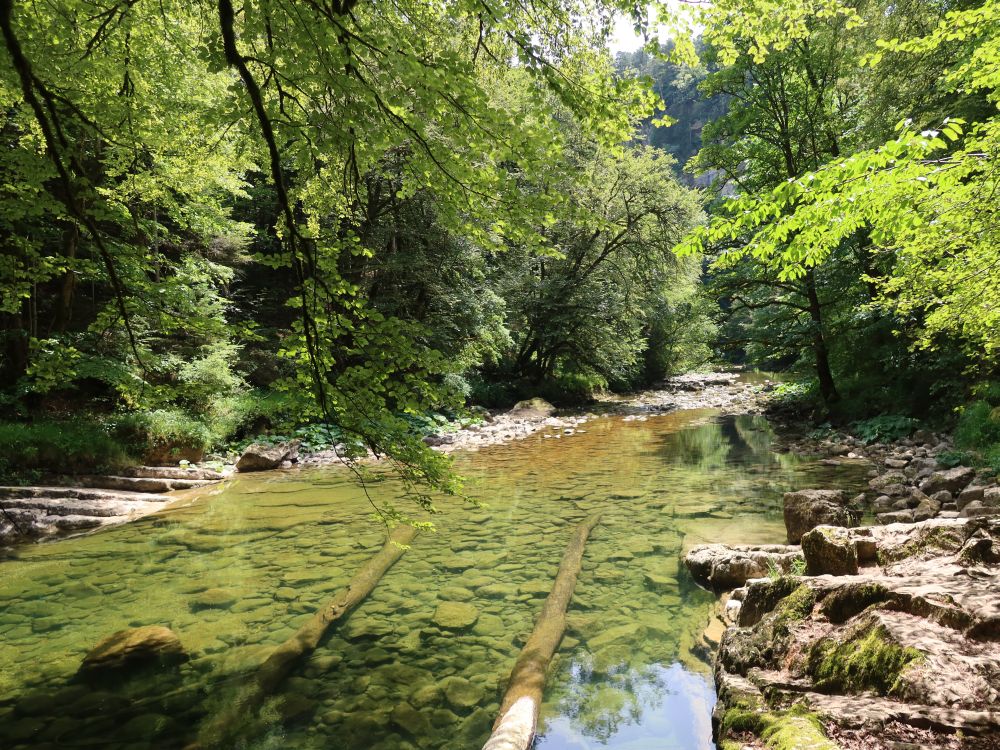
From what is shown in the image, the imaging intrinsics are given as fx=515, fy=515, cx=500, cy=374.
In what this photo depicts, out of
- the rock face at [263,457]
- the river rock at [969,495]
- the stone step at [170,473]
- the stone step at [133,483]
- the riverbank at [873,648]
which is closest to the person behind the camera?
the riverbank at [873,648]

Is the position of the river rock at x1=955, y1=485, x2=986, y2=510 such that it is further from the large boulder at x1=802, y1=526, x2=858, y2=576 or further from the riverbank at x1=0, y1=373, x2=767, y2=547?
the riverbank at x1=0, y1=373, x2=767, y2=547

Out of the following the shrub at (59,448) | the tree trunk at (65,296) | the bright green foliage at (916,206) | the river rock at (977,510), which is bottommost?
the river rock at (977,510)

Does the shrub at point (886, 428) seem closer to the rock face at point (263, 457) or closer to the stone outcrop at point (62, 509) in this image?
the rock face at point (263, 457)

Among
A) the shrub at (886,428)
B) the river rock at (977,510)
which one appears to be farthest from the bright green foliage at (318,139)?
the shrub at (886,428)

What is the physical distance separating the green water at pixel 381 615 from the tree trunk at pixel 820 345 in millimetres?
6191

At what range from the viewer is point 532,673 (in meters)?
4.27

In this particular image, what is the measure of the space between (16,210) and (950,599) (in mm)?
8029

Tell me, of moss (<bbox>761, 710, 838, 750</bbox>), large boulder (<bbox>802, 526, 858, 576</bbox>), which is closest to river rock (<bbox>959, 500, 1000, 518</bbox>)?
large boulder (<bbox>802, 526, 858, 576</bbox>)

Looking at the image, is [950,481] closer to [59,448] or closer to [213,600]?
[213,600]

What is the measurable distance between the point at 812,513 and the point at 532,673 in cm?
450

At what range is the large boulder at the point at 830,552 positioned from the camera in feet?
14.7

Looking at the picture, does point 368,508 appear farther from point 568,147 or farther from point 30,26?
point 568,147

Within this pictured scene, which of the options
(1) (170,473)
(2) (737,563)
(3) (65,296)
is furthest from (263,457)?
(2) (737,563)

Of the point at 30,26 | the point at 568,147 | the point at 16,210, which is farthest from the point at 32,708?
the point at 568,147
